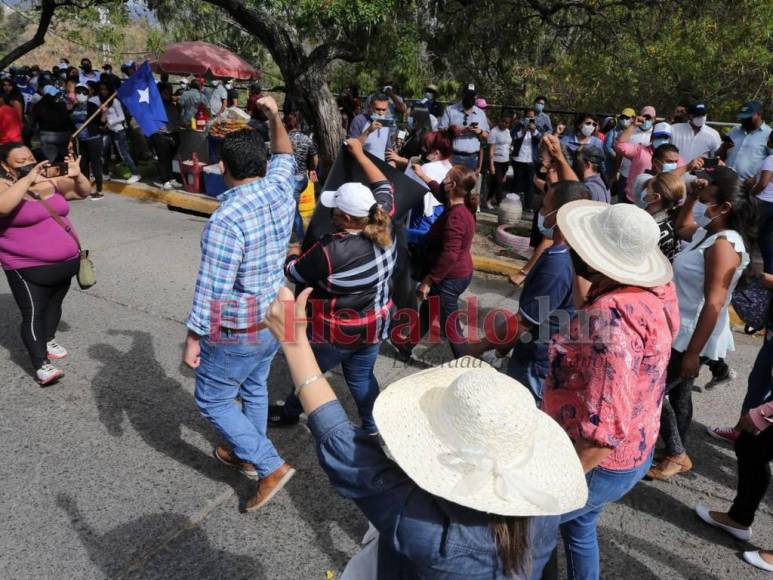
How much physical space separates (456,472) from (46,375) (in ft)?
12.3

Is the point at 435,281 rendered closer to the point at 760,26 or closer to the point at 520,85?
the point at 760,26

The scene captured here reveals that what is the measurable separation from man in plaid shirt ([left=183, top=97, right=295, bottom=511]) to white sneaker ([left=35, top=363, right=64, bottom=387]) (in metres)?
1.81

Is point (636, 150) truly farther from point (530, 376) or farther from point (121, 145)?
point (121, 145)

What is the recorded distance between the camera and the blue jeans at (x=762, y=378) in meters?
3.32

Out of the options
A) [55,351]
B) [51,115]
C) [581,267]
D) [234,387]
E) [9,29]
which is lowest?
[9,29]

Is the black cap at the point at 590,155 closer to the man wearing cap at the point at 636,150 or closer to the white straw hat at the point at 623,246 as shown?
the man wearing cap at the point at 636,150

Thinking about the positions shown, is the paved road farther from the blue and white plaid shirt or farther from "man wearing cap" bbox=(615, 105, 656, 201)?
"man wearing cap" bbox=(615, 105, 656, 201)

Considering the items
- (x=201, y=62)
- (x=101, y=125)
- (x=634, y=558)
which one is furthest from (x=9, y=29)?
(x=634, y=558)

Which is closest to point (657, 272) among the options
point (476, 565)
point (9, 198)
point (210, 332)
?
point (476, 565)

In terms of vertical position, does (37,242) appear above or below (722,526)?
above

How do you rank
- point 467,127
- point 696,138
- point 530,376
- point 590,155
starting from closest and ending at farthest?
point 530,376, point 590,155, point 696,138, point 467,127

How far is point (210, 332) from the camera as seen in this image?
2.79 meters

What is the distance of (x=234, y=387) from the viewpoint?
2.96m

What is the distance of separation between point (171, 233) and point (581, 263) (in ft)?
22.4
